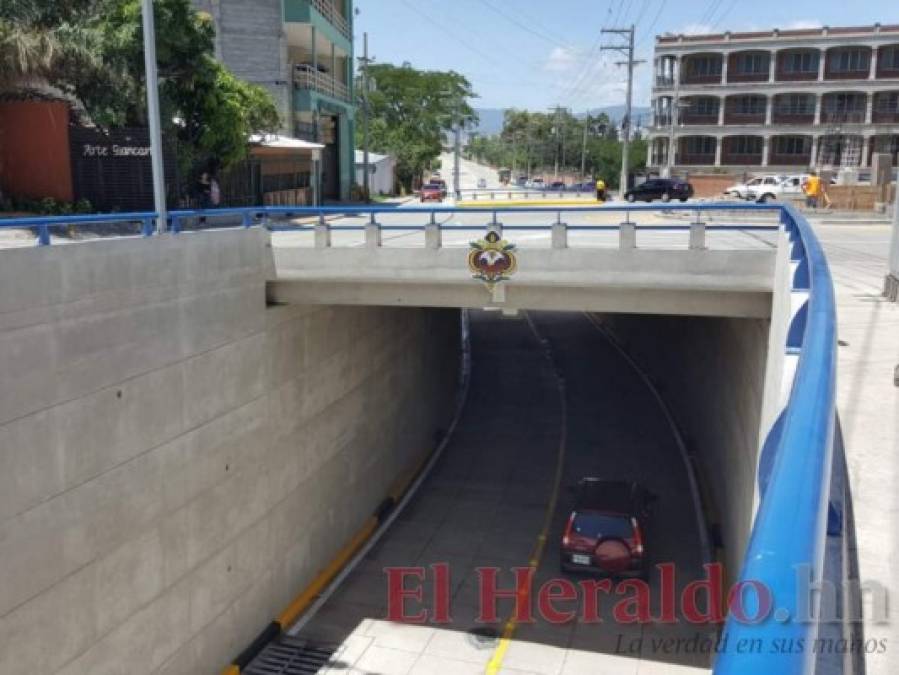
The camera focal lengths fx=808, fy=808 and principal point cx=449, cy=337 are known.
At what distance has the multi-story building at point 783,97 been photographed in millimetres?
68250

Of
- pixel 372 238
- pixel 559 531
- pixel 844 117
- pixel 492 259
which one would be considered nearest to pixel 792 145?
pixel 844 117

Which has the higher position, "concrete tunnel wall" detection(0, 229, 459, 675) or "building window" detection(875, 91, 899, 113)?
"building window" detection(875, 91, 899, 113)

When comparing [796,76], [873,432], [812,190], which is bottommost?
[873,432]

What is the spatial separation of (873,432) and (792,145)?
71.9 meters

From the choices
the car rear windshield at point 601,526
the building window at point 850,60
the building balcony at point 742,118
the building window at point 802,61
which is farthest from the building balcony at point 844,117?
the car rear windshield at point 601,526

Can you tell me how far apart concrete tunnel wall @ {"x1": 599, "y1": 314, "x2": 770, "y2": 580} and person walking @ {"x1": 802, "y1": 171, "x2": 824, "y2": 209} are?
11.8 metres

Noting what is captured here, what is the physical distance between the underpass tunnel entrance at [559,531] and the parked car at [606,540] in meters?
0.21

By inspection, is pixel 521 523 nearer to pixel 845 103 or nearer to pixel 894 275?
pixel 894 275

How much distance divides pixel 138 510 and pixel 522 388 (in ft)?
76.2

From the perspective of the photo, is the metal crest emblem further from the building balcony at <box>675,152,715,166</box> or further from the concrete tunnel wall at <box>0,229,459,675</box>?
the building balcony at <box>675,152,715,166</box>

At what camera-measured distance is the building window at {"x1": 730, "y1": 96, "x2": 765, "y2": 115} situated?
235 ft

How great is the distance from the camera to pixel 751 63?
233 ft

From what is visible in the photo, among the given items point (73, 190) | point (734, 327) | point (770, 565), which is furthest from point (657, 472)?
point (770, 565)

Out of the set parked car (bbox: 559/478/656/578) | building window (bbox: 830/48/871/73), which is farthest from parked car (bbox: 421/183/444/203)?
parked car (bbox: 559/478/656/578)
